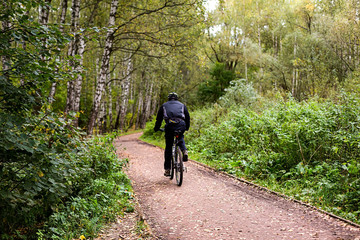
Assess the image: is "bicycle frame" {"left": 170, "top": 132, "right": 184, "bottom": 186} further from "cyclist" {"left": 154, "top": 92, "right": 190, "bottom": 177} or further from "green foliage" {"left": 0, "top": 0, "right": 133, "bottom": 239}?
"green foliage" {"left": 0, "top": 0, "right": 133, "bottom": 239}

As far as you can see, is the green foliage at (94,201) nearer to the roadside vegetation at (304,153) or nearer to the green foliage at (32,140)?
the green foliage at (32,140)

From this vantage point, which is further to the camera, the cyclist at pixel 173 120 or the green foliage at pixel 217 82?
the green foliage at pixel 217 82

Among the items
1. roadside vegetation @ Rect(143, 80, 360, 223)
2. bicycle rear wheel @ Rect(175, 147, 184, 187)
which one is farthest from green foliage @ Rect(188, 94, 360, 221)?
bicycle rear wheel @ Rect(175, 147, 184, 187)

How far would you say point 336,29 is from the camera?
65.9 feet

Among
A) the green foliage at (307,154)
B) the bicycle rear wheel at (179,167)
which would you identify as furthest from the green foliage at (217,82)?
the bicycle rear wheel at (179,167)

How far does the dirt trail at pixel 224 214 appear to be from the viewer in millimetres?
4188

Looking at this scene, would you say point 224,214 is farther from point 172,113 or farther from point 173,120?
point 172,113

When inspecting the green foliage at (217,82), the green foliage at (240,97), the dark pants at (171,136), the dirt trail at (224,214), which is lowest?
the dirt trail at (224,214)

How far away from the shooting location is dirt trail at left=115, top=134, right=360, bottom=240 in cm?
419

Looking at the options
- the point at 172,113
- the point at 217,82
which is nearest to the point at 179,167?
the point at 172,113

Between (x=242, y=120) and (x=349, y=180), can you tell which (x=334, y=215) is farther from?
(x=242, y=120)

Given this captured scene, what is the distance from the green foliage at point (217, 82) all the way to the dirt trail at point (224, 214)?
19721mm

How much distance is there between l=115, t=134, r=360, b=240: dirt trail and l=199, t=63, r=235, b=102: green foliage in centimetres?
1972

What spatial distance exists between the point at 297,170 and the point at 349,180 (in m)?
1.29
